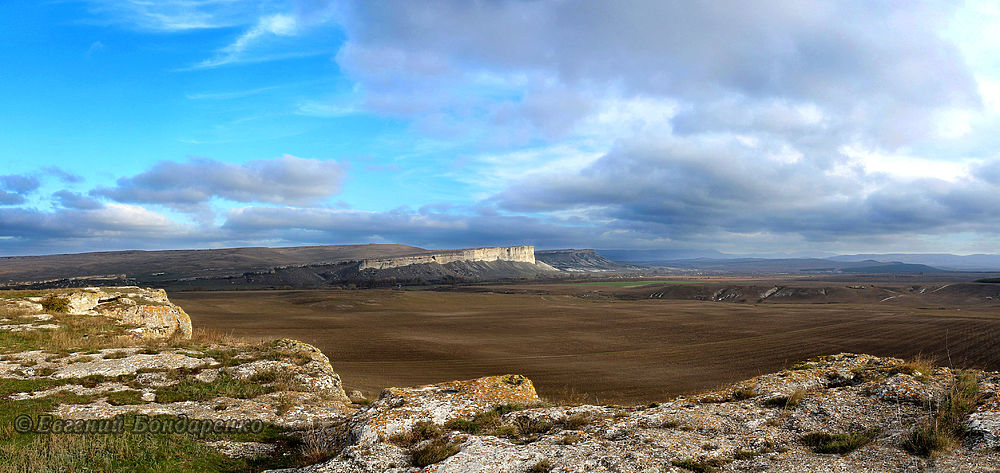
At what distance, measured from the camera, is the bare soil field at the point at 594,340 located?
3194 cm

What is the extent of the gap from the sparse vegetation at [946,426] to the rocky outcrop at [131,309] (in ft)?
91.1

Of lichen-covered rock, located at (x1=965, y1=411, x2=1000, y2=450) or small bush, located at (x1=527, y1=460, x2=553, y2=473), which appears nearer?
lichen-covered rock, located at (x1=965, y1=411, x2=1000, y2=450)

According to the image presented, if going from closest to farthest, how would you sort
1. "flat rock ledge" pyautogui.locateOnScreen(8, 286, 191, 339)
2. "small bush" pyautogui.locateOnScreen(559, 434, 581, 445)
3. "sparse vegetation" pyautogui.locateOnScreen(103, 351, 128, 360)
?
"small bush" pyautogui.locateOnScreen(559, 434, 581, 445) < "sparse vegetation" pyautogui.locateOnScreen(103, 351, 128, 360) < "flat rock ledge" pyautogui.locateOnScreen(8, 286, 191, 339)

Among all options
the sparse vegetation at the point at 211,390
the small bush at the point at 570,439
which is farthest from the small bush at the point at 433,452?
the sparse vegetation at the point at 211,390

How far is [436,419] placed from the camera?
10.1m

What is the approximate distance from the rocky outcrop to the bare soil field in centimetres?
971

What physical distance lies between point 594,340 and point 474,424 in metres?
41.4

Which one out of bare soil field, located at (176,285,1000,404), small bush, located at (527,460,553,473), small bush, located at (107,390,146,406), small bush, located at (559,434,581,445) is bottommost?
bare soil field, located at (176,285,1000,404)

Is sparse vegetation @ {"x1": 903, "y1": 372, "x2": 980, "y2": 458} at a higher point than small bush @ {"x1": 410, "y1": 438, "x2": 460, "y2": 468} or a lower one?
higher

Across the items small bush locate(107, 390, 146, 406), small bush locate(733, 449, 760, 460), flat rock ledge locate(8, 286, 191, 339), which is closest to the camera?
small bush locate(733, 449, 760, 460)

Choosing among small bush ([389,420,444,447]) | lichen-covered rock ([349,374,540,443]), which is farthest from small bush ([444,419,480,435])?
small bush ([389,420,444,447])

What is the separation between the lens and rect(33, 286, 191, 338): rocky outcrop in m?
24.3

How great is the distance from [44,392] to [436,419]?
1061 centimetres

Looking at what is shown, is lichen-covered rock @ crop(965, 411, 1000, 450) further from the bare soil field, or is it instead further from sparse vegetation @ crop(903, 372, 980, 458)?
the bare soil field
